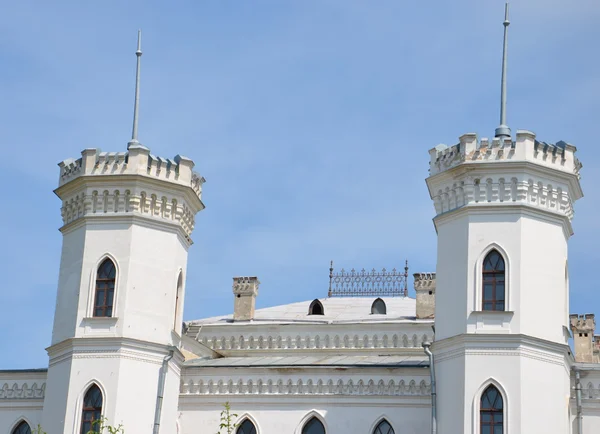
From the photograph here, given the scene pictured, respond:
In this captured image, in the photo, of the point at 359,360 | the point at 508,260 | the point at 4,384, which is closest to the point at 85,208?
the point at 4,384

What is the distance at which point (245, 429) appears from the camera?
38094 mm

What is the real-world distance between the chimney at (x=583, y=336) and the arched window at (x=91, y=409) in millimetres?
20499

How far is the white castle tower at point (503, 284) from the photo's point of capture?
3469cm

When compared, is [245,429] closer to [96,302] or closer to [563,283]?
[96,302]

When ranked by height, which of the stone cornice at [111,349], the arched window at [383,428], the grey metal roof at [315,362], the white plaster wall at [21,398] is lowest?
the arched window at [383,428]

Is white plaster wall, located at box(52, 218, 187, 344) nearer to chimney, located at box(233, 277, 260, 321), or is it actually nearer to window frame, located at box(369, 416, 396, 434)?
window frame, located at box(369, 416, 396, 434)

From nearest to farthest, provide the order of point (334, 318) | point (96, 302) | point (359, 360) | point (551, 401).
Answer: point (551, 401)
point (96, 302)
point (359, 360)
point (334, 318)

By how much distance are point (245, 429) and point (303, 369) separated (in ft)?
7.52

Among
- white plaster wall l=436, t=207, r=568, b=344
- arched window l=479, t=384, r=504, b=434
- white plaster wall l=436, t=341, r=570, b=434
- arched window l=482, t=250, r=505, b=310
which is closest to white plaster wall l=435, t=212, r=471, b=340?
white plaster wall l=436, t=207, r=568, b=344

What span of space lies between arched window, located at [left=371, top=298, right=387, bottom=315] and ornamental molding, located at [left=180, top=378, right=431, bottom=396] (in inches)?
432

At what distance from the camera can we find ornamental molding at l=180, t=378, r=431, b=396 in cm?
3709

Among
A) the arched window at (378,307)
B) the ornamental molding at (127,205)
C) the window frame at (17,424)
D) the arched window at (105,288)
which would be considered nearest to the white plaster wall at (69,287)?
the arched window at (105,288)

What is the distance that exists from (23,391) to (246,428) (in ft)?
21.6

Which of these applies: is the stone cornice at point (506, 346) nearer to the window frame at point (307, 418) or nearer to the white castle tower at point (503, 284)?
the white castle tower at point (503, 284)
